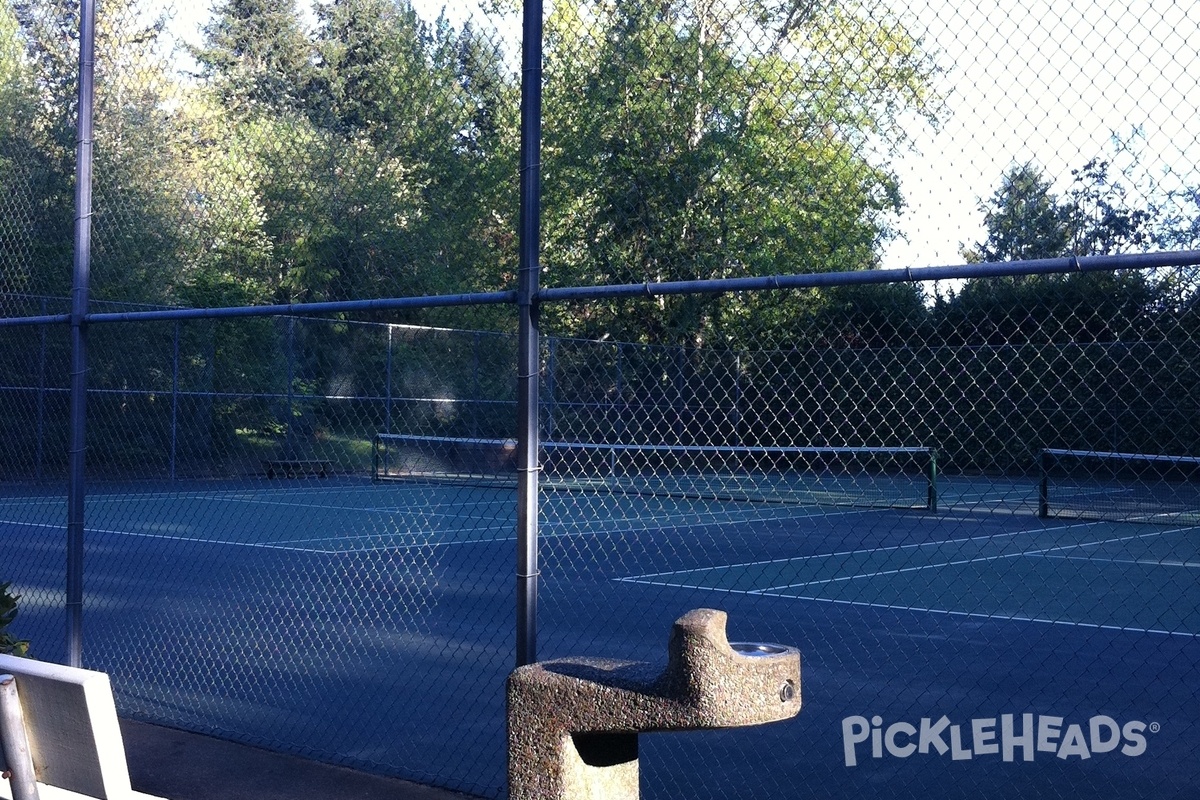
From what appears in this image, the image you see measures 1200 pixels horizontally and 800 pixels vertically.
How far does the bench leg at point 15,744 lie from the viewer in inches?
133

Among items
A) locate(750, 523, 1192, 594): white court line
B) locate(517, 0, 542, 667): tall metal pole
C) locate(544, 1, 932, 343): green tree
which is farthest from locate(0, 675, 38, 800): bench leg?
locate(750, 523, 1192, 594): white court line

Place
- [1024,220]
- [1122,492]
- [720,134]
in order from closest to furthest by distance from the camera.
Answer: [1024,220] → [720,134] → [1122,492]

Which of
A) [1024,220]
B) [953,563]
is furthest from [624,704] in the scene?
[953,563]

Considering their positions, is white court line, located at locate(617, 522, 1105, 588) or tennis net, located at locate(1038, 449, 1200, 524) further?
tennis net, located at locate(1038, 449, 1200, 524)

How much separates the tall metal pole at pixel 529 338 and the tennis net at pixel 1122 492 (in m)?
15.1

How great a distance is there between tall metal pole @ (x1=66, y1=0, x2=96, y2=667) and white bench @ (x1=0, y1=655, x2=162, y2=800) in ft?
8.57

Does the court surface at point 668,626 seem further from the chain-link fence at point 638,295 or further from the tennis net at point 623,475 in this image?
the tennis net at point 623,475

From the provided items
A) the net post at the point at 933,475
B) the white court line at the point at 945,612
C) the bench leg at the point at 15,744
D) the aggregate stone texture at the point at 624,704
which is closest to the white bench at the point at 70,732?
the bench leg at the point at 15,744

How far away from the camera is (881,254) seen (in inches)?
191

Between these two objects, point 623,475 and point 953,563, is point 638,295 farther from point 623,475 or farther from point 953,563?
point 623,475

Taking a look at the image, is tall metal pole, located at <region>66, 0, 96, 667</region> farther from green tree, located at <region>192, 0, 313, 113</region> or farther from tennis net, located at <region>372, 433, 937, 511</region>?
tennis net, located at <region>372, 433, 937, 511</region>

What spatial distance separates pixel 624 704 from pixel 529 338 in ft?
5.34

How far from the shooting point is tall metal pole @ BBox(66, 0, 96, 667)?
6.02 m

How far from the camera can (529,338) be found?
4.51 meters
